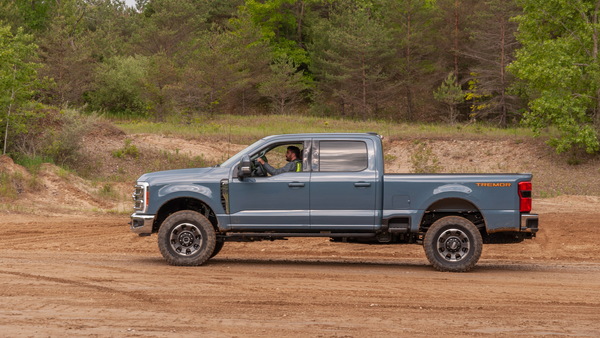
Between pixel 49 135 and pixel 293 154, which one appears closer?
pixel 293 154

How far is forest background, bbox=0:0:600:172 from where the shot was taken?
55.1m

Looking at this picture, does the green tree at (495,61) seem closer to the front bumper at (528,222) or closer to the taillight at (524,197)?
the taillight at (524,197)

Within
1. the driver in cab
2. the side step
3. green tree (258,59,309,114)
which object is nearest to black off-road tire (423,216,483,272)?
the side step

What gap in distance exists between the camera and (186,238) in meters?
13.0

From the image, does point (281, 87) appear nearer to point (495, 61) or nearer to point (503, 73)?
point (495, 61)

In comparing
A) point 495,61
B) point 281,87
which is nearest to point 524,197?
point 495,61

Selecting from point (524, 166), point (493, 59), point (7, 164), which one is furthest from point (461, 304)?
point (493, 59)

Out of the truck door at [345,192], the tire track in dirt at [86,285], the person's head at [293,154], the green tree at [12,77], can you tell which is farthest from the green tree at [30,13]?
the truck door at [345,192]

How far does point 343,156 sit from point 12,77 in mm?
17806

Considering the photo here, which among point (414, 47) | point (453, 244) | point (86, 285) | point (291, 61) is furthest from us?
point (291, 61)

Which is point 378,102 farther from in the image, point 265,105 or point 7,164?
point 7,164

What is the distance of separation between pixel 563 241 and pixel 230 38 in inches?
1955

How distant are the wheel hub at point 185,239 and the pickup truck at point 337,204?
0.02m

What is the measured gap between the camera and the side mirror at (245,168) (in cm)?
1264
